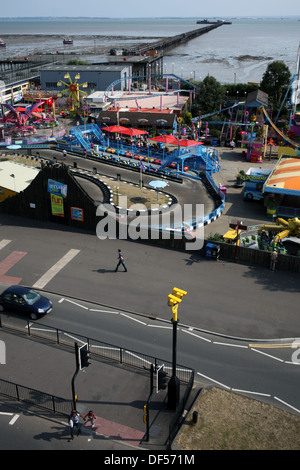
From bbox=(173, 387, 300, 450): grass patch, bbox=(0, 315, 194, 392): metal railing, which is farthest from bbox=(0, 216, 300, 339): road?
bbox=(173, 387, 300, 450): grass patch

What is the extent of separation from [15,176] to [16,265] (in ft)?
41.9

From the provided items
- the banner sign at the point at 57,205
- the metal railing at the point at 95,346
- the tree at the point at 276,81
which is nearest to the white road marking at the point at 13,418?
the metal railing at the point at 95,346

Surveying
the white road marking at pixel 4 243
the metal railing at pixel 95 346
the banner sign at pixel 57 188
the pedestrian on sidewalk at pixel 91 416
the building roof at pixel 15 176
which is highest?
the banner sign at pixel 57 188

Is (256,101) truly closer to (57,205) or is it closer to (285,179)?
(285,179)

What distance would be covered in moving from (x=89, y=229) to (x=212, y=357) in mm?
15345

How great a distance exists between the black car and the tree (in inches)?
2613

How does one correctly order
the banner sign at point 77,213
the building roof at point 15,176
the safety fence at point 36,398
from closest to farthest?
the safety fence at point 36,398 < the banner sign at point 77,213 < the building roof at point 15,176

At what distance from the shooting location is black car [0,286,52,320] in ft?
72.0

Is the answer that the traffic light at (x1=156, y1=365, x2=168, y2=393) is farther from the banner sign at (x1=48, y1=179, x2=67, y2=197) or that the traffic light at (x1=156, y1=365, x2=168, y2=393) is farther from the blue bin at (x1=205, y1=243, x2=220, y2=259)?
the banner sign at (x1=48, y1=179, x2=67, y2=197)

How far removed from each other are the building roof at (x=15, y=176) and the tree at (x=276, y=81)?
52803 millimetres

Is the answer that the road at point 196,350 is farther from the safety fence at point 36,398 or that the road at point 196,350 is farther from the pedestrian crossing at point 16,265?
the pedestrian crossing at point 16,265

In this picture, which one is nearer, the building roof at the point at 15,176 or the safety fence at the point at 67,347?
the safety fence at the point at 67,347

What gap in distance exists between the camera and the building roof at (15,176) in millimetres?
36031
